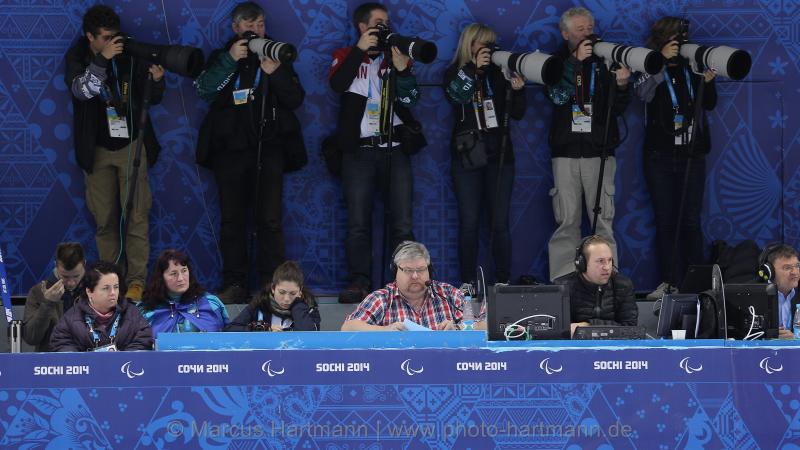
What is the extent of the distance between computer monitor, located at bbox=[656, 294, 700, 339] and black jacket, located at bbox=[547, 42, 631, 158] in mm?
2758

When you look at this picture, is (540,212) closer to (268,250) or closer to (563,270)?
(563,270)

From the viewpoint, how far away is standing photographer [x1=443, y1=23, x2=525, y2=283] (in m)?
7.88

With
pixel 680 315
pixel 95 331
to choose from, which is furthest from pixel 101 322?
pixel 680 315

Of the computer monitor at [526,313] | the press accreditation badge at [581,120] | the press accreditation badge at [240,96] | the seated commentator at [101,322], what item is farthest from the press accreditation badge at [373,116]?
the computer monitor at [526,313]

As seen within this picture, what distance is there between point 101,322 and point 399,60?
2.47 meters

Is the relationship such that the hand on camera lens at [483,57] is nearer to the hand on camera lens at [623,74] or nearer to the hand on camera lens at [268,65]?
the hand on camera lens at [623,74]

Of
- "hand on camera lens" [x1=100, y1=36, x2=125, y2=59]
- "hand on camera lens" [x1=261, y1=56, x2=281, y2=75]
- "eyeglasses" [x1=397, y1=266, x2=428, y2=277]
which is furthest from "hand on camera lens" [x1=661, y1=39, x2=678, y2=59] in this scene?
"hand on camera lens" [x1=100, y1=36, x2=125, y2=59]

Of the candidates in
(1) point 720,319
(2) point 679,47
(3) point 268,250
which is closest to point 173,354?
(1) point 720,319

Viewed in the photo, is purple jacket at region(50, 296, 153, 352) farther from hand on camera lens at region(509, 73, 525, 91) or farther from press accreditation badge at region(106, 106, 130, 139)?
hand on camera lens at region(509, 73, 525, 91)

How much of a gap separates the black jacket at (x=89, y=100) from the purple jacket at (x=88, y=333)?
194 cm

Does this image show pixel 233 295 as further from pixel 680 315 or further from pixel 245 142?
pixel 680 315

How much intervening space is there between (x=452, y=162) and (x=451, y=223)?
47 cm

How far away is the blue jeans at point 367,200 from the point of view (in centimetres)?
784

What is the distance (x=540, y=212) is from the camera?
27.6 ft
